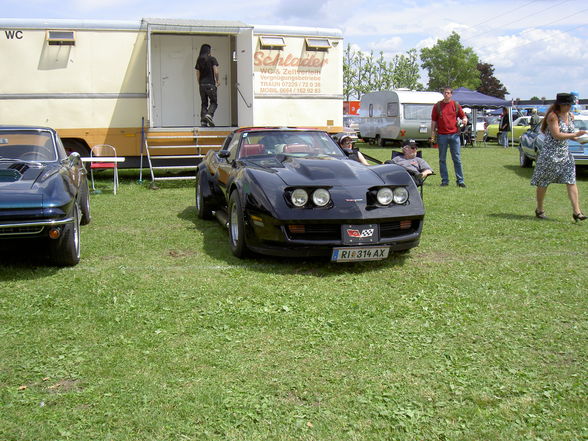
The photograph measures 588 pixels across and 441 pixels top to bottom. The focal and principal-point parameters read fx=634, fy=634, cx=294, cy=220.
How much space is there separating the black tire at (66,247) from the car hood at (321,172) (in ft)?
6.59

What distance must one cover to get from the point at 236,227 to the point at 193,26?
7274mm

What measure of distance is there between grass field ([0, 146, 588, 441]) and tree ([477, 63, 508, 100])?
7873 centimetres

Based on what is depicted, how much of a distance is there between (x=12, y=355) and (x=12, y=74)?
1002 cm

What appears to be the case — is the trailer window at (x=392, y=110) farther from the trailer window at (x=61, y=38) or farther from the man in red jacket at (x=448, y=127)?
the trailer window at (x=61, y=38)

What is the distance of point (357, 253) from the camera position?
574 cm

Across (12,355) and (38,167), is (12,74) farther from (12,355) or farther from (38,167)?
A: (12,355)

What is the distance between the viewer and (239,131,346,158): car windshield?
7.65 meters

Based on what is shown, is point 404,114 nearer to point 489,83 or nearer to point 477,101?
point 477,101

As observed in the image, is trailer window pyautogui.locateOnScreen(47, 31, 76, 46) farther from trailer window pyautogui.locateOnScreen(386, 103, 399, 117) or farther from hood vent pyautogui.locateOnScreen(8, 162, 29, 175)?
trailer window pyautogui.locateOnScreen(386, 103, 399, 117)

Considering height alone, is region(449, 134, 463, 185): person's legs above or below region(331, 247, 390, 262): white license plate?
above

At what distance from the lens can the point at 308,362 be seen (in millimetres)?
3779

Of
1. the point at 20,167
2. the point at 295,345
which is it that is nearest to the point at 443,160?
the point at 20,167

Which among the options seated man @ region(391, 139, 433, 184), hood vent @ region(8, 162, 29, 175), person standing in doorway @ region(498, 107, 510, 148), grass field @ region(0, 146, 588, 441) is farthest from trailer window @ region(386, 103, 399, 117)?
hood vent @ region(8, 162, 29, 175)

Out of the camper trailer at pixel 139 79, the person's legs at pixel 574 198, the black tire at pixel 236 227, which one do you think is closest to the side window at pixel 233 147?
the black tire at pixel 236 227
